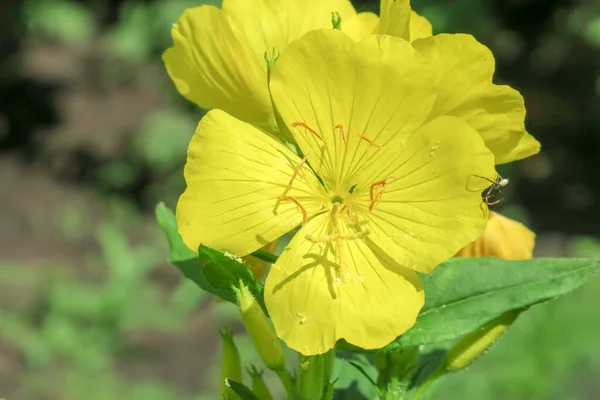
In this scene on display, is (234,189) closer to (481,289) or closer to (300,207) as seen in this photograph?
(300,207)

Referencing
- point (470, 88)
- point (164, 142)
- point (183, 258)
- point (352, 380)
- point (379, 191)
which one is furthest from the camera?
point (164, 142)

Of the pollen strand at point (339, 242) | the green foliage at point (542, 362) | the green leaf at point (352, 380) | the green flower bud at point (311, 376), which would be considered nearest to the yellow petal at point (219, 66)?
the pollen strand at point (339, 242)

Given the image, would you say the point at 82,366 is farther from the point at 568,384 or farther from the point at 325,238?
the point at 325,238

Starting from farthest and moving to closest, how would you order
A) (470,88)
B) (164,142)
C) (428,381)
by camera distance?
(164,142)
(428,381)
(470,88)

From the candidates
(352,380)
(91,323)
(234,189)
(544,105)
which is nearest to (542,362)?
(352,380)

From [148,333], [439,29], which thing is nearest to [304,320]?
[148,333]
